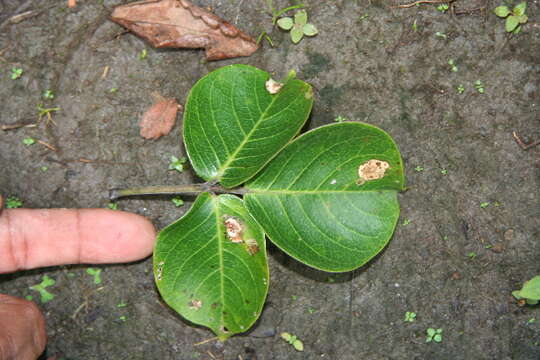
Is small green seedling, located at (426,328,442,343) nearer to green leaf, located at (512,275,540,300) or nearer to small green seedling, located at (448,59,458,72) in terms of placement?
green leaf, located at (512,275,540,300)

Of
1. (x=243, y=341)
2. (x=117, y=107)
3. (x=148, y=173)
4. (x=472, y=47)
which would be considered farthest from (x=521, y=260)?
(x=117, y=107)

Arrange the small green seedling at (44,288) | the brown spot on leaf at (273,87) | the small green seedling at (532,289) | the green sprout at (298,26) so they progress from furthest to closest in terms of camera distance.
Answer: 1. the small green seedling at (44,288)
2. the green sprout at (298,26)
3. the small green seedling at (532,289)
4. the brown spot on leaf at (273,87)

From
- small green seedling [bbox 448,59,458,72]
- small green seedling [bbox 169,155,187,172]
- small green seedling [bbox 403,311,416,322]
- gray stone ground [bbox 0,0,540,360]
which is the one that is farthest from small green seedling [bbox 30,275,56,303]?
small green seedling [bbox 448,59,458,72]

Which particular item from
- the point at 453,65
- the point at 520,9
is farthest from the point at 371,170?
the point at 520,9

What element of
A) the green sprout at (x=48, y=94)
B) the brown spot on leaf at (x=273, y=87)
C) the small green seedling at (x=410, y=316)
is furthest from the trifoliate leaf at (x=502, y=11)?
the green sprout at (x=48, y=94)

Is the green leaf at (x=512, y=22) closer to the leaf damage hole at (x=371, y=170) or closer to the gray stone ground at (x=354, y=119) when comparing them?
the gray stone ground at (x=354, y=119)

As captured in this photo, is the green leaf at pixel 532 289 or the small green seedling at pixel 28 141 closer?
the green leaf at pixel 532 289

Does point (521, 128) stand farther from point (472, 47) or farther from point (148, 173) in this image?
point (148, 173)
